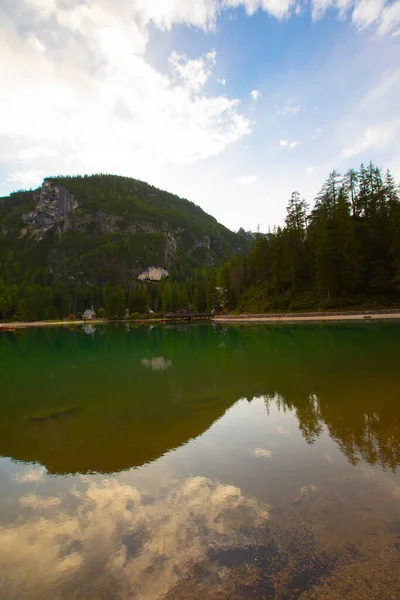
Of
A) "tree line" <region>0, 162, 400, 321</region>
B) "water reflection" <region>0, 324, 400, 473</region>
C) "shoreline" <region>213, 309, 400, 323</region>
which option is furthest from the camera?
"tree line" <region>0, 162, 400, 321</region>

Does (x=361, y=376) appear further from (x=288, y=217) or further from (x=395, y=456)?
(x=288, y=217)

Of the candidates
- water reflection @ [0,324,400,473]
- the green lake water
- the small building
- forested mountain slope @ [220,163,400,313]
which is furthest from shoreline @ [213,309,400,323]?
the small building

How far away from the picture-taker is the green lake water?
4188mm

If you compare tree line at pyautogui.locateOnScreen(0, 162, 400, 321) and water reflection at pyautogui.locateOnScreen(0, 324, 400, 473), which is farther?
tree line at pyautogui.locateOnScreen(0, 162, 400, 321)

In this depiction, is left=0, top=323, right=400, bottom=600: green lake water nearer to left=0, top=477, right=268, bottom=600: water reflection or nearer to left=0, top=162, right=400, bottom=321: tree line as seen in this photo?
left=0, top=477, right=268, bottom=600: water reflection

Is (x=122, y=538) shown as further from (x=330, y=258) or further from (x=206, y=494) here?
(x=330, y=258)

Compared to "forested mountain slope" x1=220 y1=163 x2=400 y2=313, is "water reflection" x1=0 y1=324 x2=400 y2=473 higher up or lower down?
lower down

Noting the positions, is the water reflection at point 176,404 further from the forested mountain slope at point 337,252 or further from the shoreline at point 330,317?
the forested mountain slope at point 337,252

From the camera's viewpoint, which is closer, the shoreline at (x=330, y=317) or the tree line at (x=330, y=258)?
the shoreline at (x=330, y=317)

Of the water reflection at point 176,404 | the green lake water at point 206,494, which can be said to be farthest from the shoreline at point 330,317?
the green lake water at point 206,494

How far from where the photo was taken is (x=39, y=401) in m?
14.7

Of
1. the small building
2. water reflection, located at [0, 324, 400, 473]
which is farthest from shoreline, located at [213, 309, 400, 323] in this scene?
the small building

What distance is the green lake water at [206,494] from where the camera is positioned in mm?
4188

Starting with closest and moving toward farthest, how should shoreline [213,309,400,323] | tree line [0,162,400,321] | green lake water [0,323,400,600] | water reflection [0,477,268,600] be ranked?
1. green lake water [0,323,400,600]
2. water reflection [0,477,268,600]
3. shoreline [213,309,400,323]
4. tree line [0,162,400,321]
